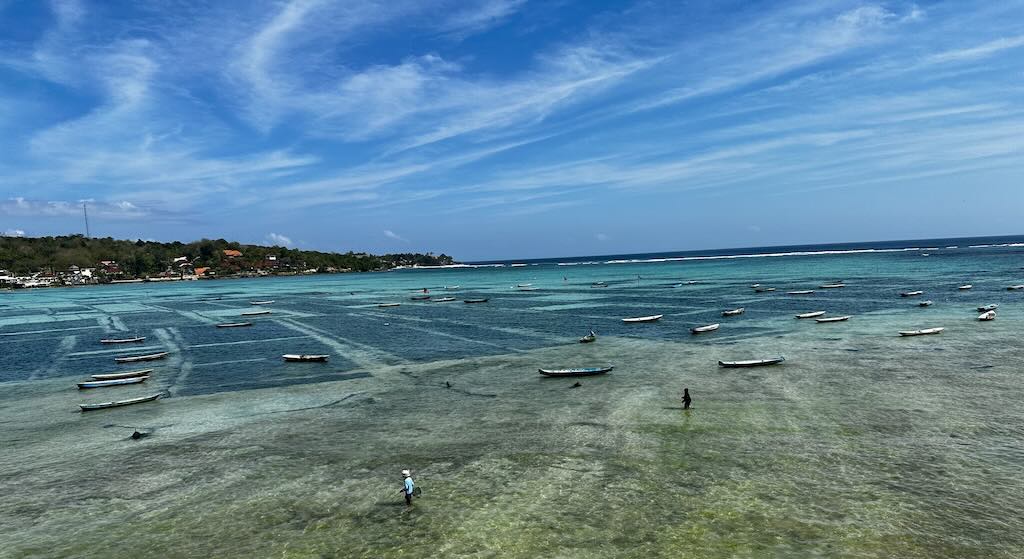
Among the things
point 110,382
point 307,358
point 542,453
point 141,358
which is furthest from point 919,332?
point 141,358

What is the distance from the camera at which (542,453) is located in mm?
27688

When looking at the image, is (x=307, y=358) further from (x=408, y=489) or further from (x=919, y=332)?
(x=919, y=332)

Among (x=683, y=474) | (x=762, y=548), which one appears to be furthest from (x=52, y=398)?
(x=762, y=548)

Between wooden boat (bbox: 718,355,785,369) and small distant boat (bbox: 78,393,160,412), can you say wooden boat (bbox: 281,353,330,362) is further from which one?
wooden boat (bbox: 718,355,785,369)

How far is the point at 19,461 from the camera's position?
29891mm

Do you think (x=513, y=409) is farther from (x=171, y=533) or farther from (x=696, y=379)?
(x=171, y=533)

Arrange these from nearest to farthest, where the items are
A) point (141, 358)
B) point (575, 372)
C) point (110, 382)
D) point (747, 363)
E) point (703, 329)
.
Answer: point (575, 372), point (747, 363), point (110, 382), point (141, 358), point (703, 329)

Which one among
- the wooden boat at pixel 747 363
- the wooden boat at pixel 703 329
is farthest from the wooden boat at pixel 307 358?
the wooden boat at pixel 703 329

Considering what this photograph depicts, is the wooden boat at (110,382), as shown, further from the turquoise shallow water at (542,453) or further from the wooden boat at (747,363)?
the wooden boat at (747,363)

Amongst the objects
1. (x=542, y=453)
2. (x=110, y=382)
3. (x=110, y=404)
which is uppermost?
(x=110, y=382)

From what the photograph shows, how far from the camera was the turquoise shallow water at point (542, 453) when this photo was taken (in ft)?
66.7

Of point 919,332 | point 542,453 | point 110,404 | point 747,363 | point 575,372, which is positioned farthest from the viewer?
point 919,332

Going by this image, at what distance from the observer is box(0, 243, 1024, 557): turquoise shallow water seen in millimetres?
20344

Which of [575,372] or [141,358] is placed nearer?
[575,372]
